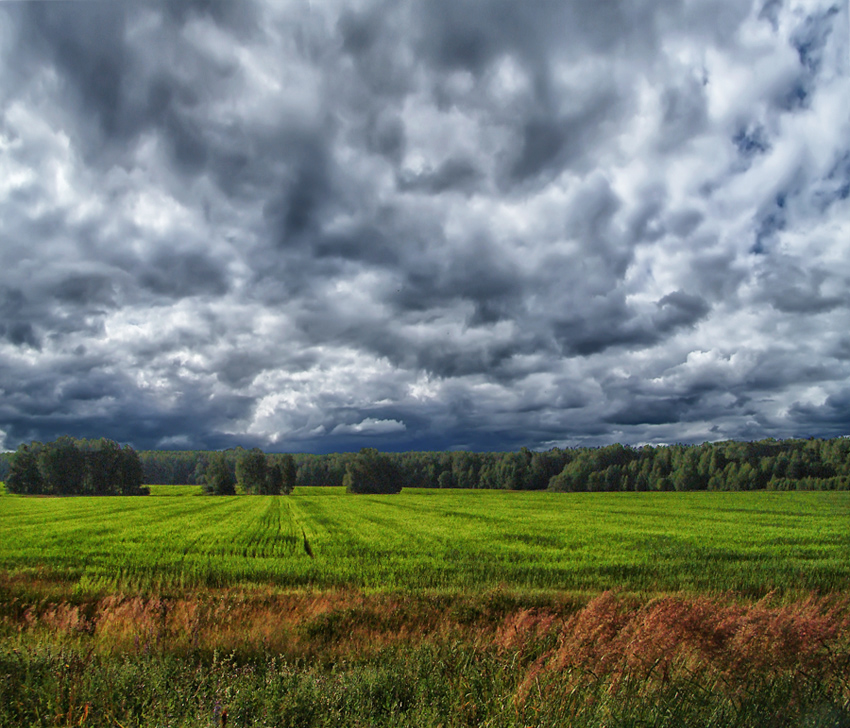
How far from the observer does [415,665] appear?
7.31 meters

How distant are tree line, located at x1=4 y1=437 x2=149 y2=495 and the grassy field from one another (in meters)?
119

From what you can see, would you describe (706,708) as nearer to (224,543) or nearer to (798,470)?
(224,543)

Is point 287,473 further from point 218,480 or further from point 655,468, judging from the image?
point 655,468

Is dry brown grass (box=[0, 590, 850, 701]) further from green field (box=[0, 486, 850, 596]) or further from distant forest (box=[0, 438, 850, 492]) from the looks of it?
distant forest (box=[0, 438, 850, 492])

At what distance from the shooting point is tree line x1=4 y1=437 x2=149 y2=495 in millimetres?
135875

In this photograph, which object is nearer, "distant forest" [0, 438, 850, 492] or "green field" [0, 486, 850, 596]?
"green field" [0, 486, 850, 596]

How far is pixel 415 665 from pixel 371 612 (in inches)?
323

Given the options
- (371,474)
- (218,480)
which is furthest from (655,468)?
(218,480)

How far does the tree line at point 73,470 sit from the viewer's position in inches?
5349

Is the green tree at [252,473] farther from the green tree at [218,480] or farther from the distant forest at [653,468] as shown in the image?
the green tree at [218,480]

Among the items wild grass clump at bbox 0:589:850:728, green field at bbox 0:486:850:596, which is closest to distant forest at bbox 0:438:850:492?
green field at bbox 0:486:850:596

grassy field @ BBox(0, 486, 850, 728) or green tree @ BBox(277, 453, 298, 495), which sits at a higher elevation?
grassy field @ BBox(0, 486, 850, 728)

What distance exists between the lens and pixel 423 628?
14008 mm

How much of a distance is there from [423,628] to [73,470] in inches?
6332
